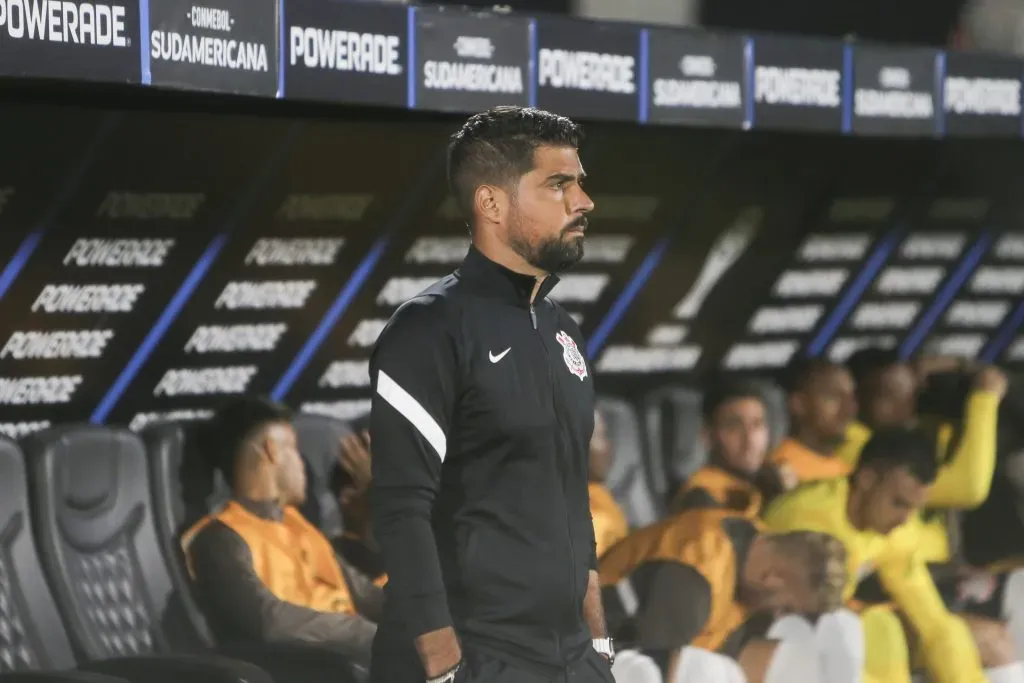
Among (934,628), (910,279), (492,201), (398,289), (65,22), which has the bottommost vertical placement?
(934,628)

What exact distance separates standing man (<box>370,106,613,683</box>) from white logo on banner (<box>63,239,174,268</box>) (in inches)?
81.4

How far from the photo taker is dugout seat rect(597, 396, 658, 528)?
6.25m

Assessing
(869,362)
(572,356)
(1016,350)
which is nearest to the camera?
(572,356)

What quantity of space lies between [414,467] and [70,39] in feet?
4.64

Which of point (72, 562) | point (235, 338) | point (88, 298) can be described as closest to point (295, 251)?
point (235, 338)

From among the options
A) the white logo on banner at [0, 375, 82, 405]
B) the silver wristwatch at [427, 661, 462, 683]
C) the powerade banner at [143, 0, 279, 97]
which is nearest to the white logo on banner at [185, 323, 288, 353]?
the white logo on banner at [0, 375, 82, 405]

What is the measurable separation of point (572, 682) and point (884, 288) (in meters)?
4.70

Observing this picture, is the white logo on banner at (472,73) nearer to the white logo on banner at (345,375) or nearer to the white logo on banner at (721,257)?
the white logo on banner at (345,375)

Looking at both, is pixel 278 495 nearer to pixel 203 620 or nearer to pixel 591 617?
pixel 203 620

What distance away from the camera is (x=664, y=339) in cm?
672

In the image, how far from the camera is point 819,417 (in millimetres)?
6469

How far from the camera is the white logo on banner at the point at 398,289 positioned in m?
5.68

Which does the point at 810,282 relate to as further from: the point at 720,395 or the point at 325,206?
the point at 325,206

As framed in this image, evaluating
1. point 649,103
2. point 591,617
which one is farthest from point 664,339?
point 591,617
